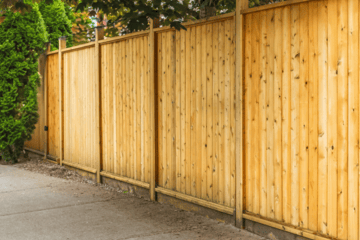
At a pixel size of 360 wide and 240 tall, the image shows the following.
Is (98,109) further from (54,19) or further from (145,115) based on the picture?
(54,19)

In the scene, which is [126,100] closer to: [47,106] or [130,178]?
[130,178]

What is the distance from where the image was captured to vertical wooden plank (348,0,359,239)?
3.76m

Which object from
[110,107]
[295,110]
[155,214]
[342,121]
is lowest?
[155,214]

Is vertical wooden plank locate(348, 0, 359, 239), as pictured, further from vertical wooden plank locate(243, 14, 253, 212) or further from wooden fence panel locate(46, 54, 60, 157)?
wooden fence panel locate(46, 54, 60, 157)

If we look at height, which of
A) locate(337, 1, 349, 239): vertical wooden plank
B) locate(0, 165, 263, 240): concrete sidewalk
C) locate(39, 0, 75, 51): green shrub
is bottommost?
locate(0, 165, 263, 240): concrete sidewalk

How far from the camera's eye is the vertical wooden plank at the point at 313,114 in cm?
411

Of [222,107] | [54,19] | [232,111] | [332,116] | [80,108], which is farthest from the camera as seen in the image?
[54,19]

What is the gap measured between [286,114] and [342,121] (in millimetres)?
667

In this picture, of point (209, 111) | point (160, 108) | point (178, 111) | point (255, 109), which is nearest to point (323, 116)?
point (255, 109)

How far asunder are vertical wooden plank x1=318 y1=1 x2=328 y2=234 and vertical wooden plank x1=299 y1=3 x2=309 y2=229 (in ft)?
0.48

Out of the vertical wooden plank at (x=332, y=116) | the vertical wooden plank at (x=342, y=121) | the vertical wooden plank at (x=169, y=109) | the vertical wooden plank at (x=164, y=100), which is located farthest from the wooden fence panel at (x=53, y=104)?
the vertical wooden plank at (x=342, y=121)

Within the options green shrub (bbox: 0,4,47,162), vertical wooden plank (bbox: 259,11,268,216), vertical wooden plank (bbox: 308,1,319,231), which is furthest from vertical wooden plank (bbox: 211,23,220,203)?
green shrub (bbox: 0,4,47,162)

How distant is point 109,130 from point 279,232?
13.6ft

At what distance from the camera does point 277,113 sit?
4562 millimetres
